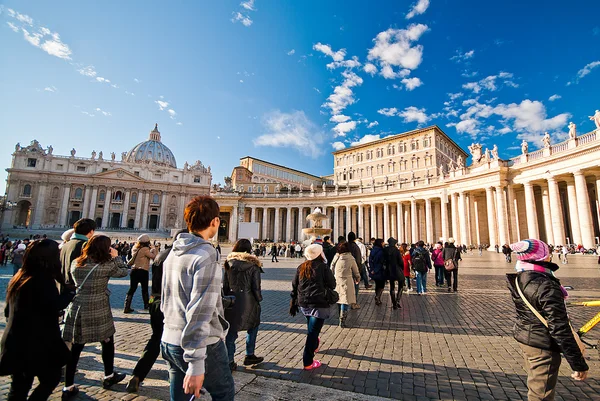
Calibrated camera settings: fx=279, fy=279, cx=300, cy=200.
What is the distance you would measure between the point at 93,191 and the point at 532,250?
266ft

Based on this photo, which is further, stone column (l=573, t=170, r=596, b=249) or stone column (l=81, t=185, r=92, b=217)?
stone column (l=81, t=185, r=92, b=217)

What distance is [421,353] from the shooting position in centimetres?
481

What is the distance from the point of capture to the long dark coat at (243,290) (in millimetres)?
3982

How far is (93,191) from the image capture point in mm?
65688

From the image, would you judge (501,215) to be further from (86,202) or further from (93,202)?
(86,202)

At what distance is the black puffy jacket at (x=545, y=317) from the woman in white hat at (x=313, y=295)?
2.35 m

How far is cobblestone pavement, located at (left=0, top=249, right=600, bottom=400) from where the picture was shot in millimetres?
3551

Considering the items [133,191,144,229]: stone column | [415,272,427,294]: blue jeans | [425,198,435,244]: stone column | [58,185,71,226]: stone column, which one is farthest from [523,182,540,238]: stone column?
[58,185,71,226]: stone column

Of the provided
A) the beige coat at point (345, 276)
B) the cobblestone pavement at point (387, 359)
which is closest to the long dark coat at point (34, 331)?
the cobblestone pavement at point (387, 359)

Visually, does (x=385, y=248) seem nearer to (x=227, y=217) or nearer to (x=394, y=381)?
(x=394, y=381)

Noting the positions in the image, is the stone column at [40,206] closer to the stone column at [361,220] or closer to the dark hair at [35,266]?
the stone column at [361,220]

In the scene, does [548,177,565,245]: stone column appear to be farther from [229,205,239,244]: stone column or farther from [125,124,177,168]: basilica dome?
[125,124,177,168]: basilica dome

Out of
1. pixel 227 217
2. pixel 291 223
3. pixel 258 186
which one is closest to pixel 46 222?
pixel 227 217

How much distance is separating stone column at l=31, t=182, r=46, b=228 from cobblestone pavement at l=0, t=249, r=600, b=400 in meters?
72.6
